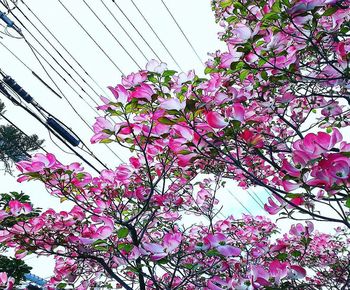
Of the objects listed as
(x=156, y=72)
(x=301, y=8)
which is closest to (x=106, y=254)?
(x=156, y=72)

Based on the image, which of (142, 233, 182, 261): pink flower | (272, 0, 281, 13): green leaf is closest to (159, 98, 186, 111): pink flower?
(272, 0, 281, 13): green leaf

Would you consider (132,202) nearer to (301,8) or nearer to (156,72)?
(156,72)

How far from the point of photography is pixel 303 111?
2396 mm

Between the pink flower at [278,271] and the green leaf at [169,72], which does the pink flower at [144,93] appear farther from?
the pink flower at [278,271]

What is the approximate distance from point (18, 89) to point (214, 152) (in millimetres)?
2362

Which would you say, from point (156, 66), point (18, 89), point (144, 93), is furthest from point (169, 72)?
point (18, 89)

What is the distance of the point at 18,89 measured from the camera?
2.98 m

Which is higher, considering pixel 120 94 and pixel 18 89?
pixel 18 89

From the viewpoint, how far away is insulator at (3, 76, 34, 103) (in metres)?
2.97

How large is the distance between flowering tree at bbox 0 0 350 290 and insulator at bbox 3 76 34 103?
1381 mm

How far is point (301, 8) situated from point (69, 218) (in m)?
1.62

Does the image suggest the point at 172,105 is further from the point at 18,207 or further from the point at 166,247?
the point at 18,207

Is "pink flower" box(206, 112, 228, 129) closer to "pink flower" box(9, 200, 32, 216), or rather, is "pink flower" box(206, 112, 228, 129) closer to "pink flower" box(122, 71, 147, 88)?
"pink flower" box(122, 71, 147, 88)

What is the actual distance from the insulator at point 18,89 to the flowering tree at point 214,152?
4.53ft
